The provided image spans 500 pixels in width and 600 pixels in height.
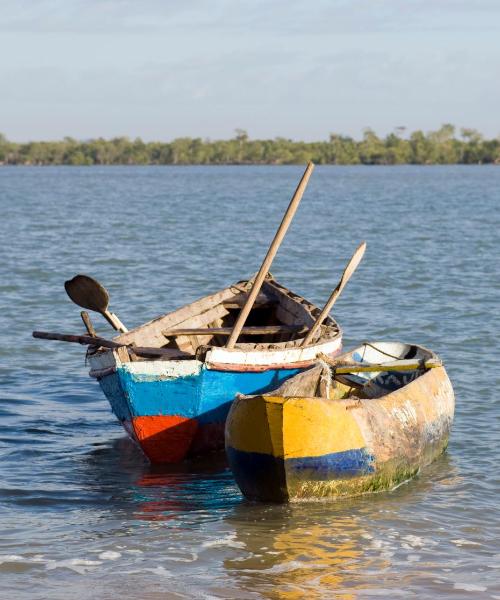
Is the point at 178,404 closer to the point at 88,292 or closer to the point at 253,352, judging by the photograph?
the point at 253,352

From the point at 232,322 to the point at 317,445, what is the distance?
5.39 meters

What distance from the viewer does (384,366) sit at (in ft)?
36.7

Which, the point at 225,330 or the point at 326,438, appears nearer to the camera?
the point at 326,438

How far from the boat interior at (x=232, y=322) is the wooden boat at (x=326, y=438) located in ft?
5.17

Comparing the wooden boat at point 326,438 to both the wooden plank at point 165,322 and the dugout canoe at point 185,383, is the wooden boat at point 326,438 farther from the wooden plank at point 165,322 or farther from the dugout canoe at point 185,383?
the wooden plank at point 165,322

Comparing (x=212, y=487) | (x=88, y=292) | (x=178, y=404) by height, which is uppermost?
(x=88, y=292)

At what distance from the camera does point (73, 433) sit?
511 inches

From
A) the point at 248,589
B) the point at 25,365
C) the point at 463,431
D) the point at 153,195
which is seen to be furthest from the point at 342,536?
the point at 153,195

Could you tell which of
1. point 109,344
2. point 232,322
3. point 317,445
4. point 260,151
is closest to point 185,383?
point 109,344

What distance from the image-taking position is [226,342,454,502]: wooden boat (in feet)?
31.0

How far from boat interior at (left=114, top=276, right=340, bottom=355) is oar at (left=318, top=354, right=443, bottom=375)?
0.58 m

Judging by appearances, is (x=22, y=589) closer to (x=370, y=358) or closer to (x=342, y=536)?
(x=342, y=536)

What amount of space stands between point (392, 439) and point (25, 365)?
7.69m

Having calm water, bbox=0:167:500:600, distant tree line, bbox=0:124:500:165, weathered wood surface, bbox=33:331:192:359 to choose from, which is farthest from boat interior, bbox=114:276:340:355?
distant tree line, bbox=0:124:500:165
